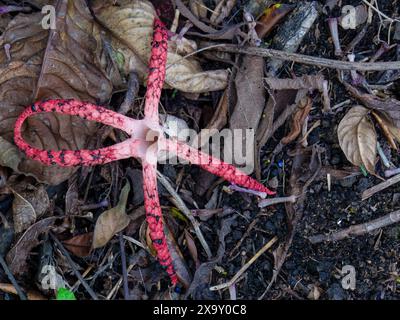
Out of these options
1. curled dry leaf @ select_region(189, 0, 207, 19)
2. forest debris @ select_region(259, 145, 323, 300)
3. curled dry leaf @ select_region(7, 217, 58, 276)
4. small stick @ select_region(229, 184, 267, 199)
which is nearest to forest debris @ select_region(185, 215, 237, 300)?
small stick @ select_region(229, 184, 267, 199)

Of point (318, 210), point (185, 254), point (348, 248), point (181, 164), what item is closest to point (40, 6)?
point (181, 164)

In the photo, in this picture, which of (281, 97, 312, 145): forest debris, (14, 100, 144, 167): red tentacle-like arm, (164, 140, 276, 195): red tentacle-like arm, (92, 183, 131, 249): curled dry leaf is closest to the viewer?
(14, 100, 144, 167): red tentacle-like arm

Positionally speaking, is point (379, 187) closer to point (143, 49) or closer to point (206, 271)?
point (206, 271)

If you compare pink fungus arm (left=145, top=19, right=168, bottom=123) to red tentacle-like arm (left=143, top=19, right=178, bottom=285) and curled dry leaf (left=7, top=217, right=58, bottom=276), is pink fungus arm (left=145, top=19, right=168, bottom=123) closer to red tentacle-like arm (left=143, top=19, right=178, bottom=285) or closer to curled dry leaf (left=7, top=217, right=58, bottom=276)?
red tentacle-like arm (left=143, top=19, right=178, bottom=285)

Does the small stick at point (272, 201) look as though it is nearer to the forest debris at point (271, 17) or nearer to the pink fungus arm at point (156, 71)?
the pink fungus arm at point (156, 71)

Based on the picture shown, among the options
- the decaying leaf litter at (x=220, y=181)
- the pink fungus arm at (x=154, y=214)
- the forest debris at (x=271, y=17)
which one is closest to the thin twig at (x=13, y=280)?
the decaying leaf litter at (x=220, y=181)
